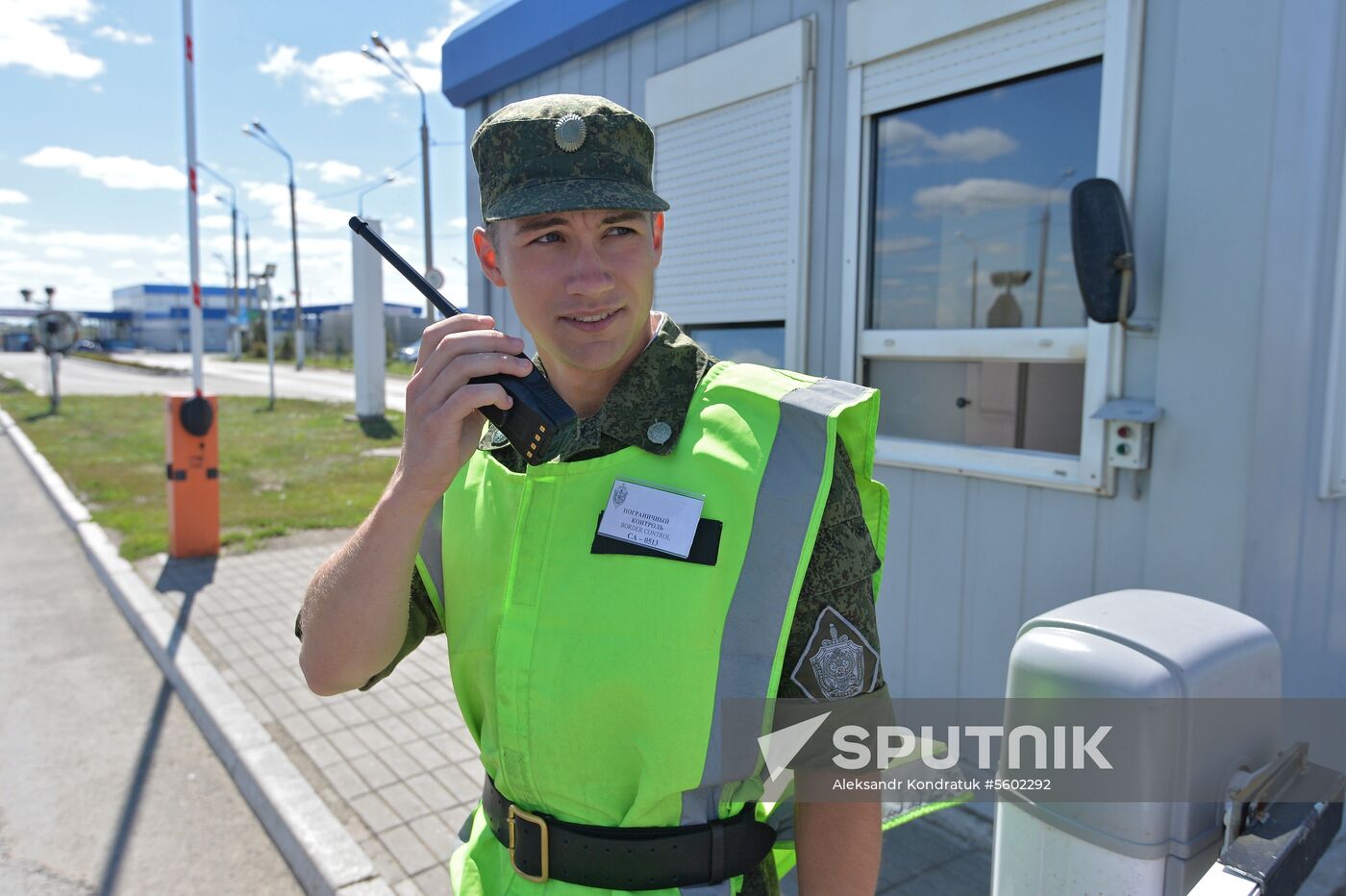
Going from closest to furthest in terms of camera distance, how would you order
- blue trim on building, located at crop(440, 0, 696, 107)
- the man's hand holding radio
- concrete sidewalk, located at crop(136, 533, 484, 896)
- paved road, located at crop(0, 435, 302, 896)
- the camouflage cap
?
the man's hand holding radio < the camouflage cap < paved road, located at crop(0, 435, 302, 896) < concrete sidewalk, located at crop(136, 533, 484, 896) < blue trim on building, located at crop(440, 0, 696, 107)

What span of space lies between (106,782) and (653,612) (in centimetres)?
393

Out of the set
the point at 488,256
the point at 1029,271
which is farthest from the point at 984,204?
the point at 488,256

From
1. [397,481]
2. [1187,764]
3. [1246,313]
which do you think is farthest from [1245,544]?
[397,481]

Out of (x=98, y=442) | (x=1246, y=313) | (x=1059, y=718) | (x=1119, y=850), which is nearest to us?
(x=1119, y=850)

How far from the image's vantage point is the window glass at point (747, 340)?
413cm

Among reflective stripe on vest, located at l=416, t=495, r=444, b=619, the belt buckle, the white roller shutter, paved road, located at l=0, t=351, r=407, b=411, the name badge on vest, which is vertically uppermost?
the white roller shutter

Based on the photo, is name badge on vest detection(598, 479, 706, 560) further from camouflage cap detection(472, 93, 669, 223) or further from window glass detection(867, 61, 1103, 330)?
window glass detection(867, 61, 1103, 330)

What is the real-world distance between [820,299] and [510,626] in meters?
2.86

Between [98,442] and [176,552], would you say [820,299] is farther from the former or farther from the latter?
[98,442]

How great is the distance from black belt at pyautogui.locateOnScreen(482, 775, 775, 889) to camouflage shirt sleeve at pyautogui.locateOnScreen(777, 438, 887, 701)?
0.24 metres

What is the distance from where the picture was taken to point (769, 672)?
1224mm

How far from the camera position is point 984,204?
338cm

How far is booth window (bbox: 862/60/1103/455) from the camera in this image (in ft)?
10.1

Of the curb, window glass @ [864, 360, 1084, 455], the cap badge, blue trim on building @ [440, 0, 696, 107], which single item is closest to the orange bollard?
the curb
